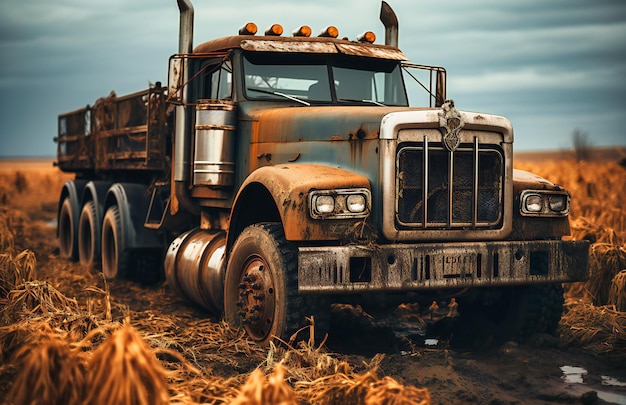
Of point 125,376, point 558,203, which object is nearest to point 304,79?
point 558,203

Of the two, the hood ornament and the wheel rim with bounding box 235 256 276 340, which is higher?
the hood ornament

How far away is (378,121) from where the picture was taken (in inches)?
274

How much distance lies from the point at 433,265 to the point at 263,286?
1.37 metres

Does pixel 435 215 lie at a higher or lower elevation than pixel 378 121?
lower

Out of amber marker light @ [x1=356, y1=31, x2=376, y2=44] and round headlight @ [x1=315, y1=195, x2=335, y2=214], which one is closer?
round headlight @ [x1=315, y1=195, x2=335, y2=214]

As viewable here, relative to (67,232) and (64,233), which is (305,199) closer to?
(67,232)

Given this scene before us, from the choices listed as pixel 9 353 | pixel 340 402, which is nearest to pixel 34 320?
pixel 9 353

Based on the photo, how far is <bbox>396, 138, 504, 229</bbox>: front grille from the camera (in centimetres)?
695

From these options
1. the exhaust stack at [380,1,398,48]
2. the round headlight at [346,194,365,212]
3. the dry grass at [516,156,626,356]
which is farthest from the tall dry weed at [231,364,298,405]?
the exhaust stack at [380,1,398,48]

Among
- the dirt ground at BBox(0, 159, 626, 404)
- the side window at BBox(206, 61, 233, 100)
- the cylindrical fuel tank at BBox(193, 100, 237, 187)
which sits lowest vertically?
the dirt ground at BBox(0, 159, 626, 404)

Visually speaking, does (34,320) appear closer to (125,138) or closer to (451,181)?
(451,181)

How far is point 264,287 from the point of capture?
23.5 feet

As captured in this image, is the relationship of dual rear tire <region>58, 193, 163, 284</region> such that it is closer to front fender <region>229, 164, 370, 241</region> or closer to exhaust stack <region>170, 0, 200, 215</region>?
exhaust stack <region>170, 0, 200, 215</region>

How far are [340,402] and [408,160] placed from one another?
2523 millimetres
